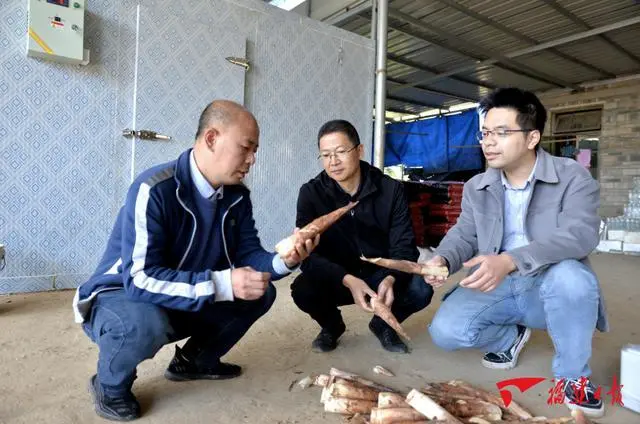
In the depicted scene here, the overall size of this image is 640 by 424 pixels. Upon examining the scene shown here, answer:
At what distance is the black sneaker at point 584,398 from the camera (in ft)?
5.33

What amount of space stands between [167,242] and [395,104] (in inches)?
401

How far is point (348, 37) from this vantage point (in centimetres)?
509

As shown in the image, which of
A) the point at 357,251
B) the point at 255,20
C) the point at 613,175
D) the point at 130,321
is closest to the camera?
the point at 130,321

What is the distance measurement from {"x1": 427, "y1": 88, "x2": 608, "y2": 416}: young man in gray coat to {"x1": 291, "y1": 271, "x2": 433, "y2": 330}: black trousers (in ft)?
0.61

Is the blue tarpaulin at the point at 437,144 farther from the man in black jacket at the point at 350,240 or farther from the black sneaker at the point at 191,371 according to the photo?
the black sneaker at the point at 191,371

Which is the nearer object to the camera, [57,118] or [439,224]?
[57,118]

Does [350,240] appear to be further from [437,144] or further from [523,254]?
[437,144]

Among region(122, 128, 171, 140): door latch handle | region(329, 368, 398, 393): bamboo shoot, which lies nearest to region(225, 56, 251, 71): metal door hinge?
region(122, 128, 171, 140): door latch handle

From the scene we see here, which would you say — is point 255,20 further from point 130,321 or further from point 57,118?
point 130,321

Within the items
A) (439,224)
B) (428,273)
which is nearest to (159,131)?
(428,273)

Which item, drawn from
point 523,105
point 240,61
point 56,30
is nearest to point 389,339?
point 523,105

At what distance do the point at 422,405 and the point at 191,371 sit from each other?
1.00m

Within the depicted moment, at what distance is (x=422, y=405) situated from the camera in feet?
4.82

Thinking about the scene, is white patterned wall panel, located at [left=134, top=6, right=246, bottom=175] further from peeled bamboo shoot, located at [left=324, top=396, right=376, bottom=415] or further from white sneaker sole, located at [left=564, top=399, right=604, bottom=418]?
white sneaker sole, located at [left=564, top=399, right=604, bottom=418]
